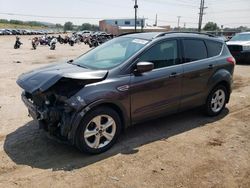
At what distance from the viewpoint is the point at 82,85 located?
4.07 metres

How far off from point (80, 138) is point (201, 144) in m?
1.92

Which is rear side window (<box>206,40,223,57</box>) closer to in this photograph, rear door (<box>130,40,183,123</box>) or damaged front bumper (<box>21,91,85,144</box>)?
rear door (<box>130,40,183,123</box>)

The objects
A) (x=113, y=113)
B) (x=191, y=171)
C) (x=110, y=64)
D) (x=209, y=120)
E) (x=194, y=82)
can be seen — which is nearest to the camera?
(x=191, y=171)

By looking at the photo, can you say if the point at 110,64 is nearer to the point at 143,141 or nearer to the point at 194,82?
the point at 143,141

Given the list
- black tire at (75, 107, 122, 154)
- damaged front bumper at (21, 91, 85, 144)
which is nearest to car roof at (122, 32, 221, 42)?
black tire at (75, 107, 122, 154)

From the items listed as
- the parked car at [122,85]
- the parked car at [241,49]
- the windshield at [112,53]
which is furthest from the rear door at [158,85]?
the parked car at [241,49]

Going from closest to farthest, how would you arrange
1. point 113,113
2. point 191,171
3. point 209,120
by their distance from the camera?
1. point 191,171
2. point 113,113
3. point 209,120

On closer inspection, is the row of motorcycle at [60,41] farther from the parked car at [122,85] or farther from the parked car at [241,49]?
the parked car at [122,85]

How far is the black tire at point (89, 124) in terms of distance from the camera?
399cm

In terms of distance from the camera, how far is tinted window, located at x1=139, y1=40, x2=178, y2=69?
4.74 meters

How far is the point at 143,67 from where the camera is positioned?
14.6 feet

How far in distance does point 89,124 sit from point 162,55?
1751 mm

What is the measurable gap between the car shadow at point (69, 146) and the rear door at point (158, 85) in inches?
14.8

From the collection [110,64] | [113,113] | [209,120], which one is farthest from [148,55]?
[209,120]
